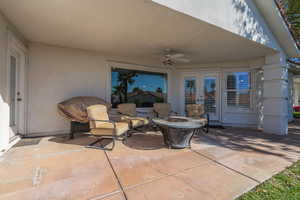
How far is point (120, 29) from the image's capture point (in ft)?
10.6

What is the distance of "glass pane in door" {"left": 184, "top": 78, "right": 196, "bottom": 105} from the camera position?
6310 mm

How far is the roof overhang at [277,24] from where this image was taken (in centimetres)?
381

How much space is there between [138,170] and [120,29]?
9.53 ft

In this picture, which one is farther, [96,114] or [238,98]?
[238,98]

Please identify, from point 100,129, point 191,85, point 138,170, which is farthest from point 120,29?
point 191,85

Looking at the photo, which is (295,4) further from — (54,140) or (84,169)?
(54,140)

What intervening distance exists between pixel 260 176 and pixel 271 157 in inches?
39.2

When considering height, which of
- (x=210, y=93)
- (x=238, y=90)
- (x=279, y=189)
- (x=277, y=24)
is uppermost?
(x=277, y=24)

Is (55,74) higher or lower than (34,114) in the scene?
higher

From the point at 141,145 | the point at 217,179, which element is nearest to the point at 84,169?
the point at 141,145

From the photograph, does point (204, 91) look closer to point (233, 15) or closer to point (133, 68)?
point (133, 68)

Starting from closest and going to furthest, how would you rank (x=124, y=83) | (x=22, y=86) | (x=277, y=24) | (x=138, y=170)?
(x=138, y=170)
(x=22, y=86)
(x=277, y=24)
(x=124, y=83)

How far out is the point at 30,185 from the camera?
5.74 ft

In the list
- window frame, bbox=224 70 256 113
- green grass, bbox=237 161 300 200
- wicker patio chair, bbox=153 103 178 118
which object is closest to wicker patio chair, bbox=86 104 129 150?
wicker patio chair, bbox=153 103 178 118
